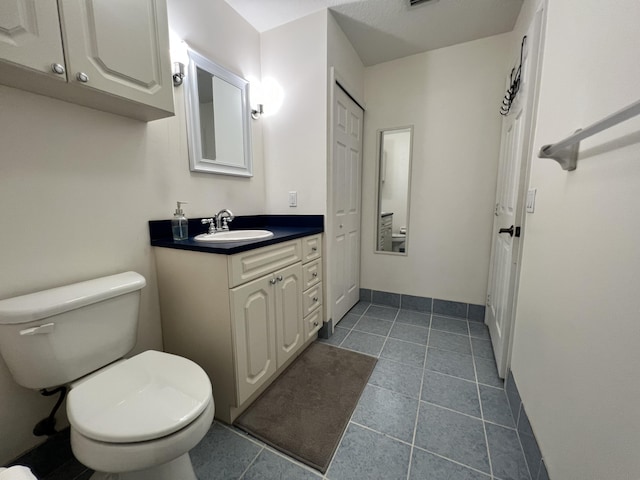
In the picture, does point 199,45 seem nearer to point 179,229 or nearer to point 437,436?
point 179,229

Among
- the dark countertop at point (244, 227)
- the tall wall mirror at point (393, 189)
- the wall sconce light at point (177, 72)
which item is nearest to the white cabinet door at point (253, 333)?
the dark countertop at point (244, 227)

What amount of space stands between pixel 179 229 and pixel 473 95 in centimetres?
242

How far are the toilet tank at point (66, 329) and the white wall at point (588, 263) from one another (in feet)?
5.03

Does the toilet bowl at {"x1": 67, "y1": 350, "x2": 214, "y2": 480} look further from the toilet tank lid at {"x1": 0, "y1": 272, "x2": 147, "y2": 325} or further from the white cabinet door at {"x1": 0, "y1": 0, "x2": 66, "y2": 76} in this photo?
the white cabinet door at {"x1": 0, "y1": 0, "x2": 66, "y2": 76}

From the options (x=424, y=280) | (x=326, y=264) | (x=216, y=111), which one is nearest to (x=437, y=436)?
(x=326, y=264)

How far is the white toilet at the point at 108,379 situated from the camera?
0.70 meters

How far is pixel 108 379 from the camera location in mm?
893

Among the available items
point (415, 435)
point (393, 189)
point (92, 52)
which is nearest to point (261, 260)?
point (92, 52)

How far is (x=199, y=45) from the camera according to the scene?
1487mm

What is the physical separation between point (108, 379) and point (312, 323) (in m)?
1.15

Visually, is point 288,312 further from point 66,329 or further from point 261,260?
point 66,329

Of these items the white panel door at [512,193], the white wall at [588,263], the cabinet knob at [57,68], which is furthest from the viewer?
the white panel door at [512,193]

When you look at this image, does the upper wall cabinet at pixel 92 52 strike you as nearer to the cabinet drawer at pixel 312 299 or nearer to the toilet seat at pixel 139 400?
the toilet seat at pixel 139 400

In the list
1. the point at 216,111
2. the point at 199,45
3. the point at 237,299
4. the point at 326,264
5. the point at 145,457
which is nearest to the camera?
the point at 145,457
